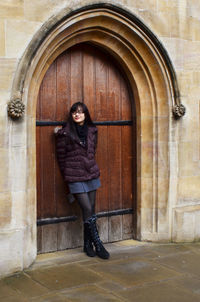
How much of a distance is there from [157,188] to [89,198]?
98cm

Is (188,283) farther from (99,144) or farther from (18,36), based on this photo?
(18,36)

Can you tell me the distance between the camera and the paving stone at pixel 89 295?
397 cm

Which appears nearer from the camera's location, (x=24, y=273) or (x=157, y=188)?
(x=24, y=273)

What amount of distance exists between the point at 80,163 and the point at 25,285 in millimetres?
1416

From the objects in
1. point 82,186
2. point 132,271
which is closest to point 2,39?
point 82,186

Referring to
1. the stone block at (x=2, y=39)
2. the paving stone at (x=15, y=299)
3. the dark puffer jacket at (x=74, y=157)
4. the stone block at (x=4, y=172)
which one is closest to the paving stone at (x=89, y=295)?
the paving stone at (x=15, y=299)

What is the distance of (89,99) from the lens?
548 cm

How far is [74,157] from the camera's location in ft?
16.7

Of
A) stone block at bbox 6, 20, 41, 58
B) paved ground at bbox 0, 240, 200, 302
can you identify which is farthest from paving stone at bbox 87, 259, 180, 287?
stone block at bbox 6, 20, 41, 58

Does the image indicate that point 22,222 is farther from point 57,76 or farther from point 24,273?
point 57,76

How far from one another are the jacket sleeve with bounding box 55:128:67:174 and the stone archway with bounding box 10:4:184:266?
35 centimetres

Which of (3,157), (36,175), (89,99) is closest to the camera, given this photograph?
(3,157)

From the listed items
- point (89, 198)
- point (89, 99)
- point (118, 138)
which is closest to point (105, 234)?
point (89, 198)

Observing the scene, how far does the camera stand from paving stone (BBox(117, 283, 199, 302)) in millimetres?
3994
